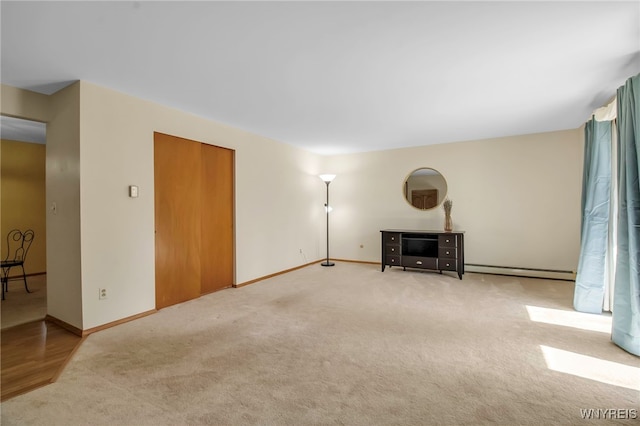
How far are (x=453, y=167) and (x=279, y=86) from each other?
12.8 feet

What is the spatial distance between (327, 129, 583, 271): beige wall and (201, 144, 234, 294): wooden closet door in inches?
118

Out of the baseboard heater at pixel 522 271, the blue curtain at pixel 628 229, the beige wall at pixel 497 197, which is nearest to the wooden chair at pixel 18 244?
the beige wall at pixel 497 197

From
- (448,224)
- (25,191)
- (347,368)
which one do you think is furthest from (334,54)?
(25,191)

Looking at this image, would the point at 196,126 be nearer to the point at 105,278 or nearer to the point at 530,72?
the point at 105,278

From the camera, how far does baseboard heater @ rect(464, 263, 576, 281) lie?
4.69 m

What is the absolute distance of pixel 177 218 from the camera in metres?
3.66

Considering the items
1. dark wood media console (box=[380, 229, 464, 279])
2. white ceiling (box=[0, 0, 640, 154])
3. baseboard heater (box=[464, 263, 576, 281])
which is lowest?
baseboard heater (box=[464, 263, 576, 281])

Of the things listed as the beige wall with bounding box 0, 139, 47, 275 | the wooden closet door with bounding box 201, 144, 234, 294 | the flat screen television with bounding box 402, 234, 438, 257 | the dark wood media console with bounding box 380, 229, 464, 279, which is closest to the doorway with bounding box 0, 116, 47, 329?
the beige wall with bounding box 0, 139, 47, 275

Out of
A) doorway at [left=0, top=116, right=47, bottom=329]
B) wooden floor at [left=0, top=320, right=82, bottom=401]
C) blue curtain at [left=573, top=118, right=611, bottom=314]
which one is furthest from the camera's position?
doorway at [left=0, top=116, right=47, bottom=329]

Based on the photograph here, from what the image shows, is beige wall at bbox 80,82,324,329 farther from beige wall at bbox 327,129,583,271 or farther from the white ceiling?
beige wall at bbox 327,129,583,271

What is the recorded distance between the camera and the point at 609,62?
249 centimetres

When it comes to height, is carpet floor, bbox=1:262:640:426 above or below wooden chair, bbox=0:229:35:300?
below

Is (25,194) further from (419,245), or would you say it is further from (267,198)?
(419,245)

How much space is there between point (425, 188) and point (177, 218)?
4.42 meters
